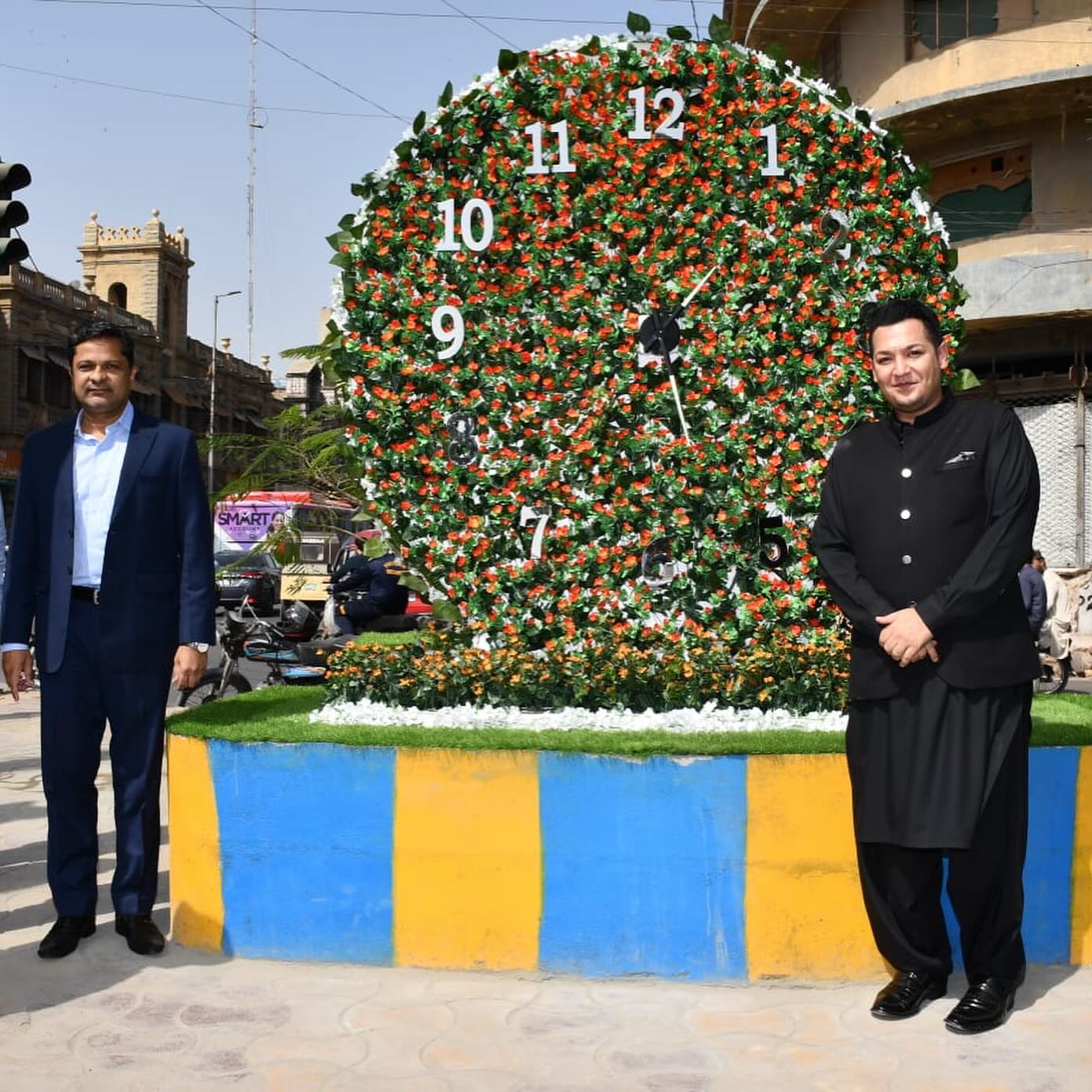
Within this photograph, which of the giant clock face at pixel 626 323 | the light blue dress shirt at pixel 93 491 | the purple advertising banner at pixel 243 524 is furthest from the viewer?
the purple advertising banner at pixel 243 524

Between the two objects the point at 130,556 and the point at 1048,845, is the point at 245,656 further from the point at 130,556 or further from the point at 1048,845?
the point at 1048,845

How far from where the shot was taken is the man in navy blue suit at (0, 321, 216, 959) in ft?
15.6

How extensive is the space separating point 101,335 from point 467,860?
2.13 m

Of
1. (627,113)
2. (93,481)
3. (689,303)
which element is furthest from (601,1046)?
(627,113)

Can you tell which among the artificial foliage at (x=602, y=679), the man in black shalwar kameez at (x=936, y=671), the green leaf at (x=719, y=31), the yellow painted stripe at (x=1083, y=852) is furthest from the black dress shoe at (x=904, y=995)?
the green leaf at (x=719, y=31)

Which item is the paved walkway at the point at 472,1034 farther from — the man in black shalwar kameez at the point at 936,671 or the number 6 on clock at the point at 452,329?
the number 6 on clock at the point at 452,329

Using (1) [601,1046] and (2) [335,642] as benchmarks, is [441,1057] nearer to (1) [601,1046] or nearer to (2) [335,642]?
(1) [601,1046]

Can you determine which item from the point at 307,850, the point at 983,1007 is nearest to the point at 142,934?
the point at 307,850

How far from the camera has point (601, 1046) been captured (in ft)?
12.7

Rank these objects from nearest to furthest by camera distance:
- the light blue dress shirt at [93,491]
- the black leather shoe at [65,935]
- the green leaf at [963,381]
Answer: the black leather shoe at [65,935], the light blue dress shirt at [93,491], the green leaf at [963,381]

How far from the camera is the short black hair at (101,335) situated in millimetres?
4738

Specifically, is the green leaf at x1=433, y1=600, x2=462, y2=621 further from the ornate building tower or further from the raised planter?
the ornate building tower

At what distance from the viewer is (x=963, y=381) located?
5457 mm

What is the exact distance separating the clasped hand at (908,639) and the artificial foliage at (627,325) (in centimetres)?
150
